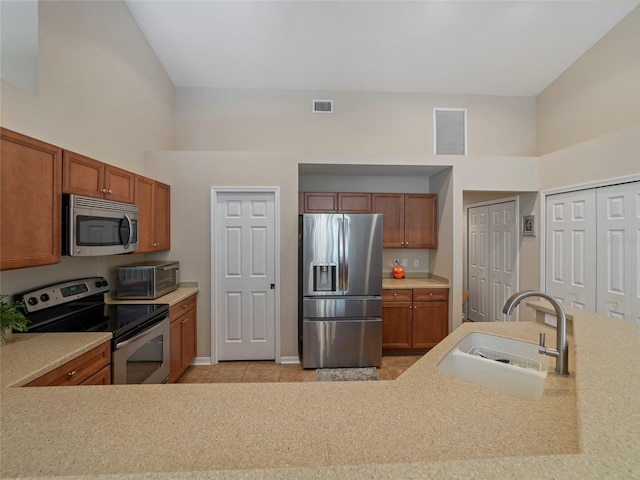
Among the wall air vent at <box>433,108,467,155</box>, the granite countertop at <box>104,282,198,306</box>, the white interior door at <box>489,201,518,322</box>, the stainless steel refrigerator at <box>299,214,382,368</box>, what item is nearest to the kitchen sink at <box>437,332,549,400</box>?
the stainless steel refrigerator at <box>299,214,382,368</box>

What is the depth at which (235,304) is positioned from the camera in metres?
3.52

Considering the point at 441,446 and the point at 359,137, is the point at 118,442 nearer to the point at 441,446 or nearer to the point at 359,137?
the point at 441,446

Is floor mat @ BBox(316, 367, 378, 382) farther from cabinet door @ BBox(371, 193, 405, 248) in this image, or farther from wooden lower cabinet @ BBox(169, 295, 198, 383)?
cabinet door @ BBox(371, 193, 405, 248)

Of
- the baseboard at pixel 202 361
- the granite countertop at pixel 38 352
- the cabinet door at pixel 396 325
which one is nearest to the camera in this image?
the granite countertop at pixel 38 352

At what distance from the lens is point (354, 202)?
4.07 metres

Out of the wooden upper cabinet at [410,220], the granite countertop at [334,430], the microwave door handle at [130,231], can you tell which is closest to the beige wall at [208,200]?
the microwave door handle at [130,231]

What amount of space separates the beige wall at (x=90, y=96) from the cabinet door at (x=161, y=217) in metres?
0.35

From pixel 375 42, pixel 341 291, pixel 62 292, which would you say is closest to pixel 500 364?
pixel 341 291

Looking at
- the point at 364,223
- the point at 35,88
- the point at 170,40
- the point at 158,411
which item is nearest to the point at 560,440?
the point at 158,411

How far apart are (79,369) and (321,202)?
306cm

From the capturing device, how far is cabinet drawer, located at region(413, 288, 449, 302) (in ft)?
12.3

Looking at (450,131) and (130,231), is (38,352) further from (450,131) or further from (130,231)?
(450,131)

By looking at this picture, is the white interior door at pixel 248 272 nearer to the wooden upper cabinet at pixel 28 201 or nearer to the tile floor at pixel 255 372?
the tile floor at pixel 255 372

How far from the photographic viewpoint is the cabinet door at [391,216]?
13.5ft
